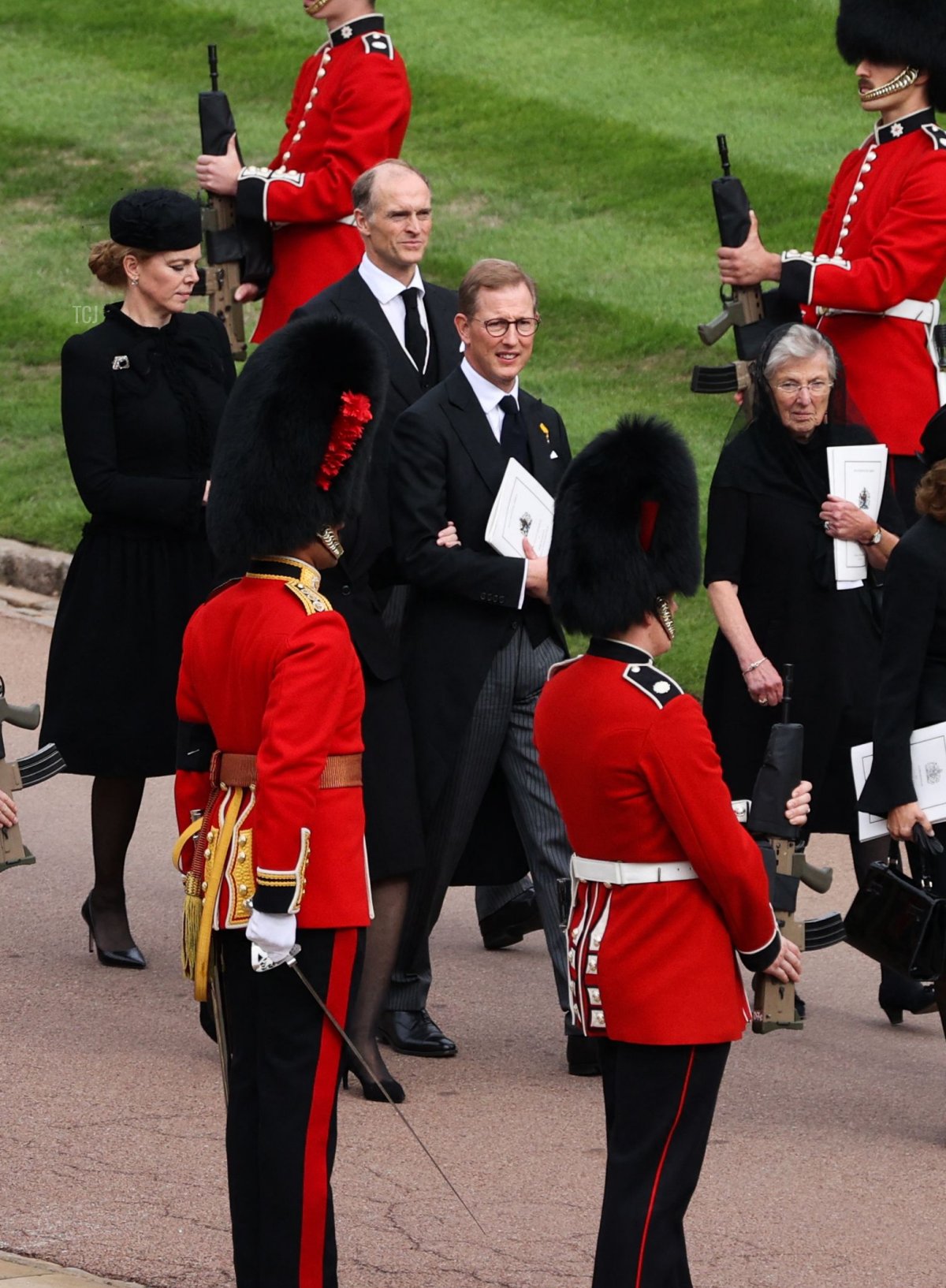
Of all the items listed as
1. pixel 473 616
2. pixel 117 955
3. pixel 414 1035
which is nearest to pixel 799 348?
pixel 473 616

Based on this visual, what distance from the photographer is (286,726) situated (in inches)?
178

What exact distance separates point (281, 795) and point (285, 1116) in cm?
61

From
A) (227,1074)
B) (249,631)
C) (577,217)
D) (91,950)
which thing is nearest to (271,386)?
(249,631)

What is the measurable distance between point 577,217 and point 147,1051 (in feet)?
32.8

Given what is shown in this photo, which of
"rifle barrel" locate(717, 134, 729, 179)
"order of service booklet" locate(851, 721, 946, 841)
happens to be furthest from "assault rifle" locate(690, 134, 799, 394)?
"order of service booklet" locate(851, 721, 946, 841)

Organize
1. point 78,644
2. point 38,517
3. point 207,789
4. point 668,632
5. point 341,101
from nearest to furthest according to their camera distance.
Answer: point 668,632, point 207,789, point 78,644, point 341,101, point 38,517

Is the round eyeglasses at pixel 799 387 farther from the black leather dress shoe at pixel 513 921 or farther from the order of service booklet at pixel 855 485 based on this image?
the black leather dress shoe at pixel 513 921

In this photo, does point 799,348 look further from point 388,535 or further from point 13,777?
point 13,777

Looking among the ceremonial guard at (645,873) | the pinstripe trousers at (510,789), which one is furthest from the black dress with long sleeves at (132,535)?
the ceremonial guard at (645,873)

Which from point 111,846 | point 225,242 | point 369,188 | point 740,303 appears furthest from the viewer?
point 225,242

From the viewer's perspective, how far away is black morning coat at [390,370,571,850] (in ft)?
20.8

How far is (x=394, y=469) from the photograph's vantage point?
21.2 ft

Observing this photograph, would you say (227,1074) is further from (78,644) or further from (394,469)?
(78,644)

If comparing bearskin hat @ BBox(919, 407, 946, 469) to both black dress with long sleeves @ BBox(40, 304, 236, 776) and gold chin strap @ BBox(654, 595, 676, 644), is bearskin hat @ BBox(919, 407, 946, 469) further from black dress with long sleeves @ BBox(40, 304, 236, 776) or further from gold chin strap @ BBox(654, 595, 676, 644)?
black dress with long sleeves @ BBox(40, 304, 236, 776)
